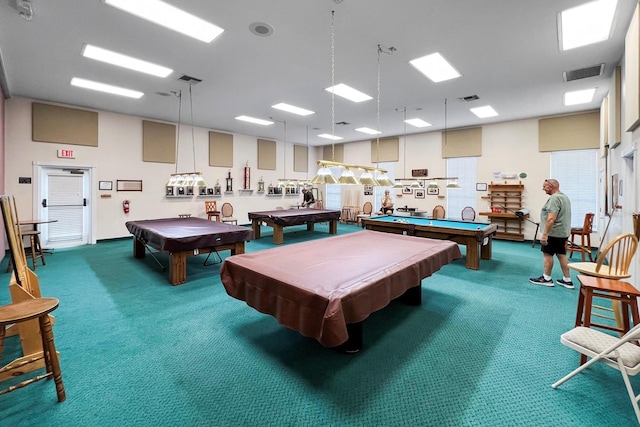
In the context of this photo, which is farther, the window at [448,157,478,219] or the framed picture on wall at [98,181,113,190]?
the window at [448,157,478,219]

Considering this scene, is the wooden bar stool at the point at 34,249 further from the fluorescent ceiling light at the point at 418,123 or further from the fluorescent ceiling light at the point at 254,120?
the fluorescent ceiling light at the point at 418,123

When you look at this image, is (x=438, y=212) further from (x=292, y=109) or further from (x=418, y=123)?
(x=292, y=109)

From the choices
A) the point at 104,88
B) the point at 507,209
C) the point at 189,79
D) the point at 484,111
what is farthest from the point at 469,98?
the point at 104,88

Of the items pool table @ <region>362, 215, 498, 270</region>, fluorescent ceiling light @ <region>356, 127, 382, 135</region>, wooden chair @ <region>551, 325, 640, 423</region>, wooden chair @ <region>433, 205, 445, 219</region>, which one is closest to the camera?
wooden chair @ <region>551, 325, 640, 423</region>

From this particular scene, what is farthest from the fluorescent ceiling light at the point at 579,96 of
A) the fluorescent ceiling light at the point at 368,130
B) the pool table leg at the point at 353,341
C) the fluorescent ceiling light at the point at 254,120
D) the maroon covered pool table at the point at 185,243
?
the fluorescent ceiling light at the point at 254,120

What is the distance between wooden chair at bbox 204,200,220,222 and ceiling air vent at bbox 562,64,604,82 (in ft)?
29.3

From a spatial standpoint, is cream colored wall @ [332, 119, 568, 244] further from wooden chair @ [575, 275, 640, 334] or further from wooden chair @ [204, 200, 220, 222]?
wooden chair @ [204, 200, 220, 222]

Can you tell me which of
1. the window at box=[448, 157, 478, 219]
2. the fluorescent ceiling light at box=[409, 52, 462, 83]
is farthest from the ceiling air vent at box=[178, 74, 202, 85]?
the window at box=[448, 157, 478, 219]

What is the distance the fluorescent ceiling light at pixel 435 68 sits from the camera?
4.51 meters

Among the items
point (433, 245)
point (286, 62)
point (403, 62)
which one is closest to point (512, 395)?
point (433, 245)

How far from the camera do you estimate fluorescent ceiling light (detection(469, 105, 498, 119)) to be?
23.1 feet

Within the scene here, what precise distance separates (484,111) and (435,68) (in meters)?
3.34

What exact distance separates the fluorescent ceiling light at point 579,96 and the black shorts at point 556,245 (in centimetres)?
363

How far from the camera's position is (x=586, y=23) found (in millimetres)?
3504
